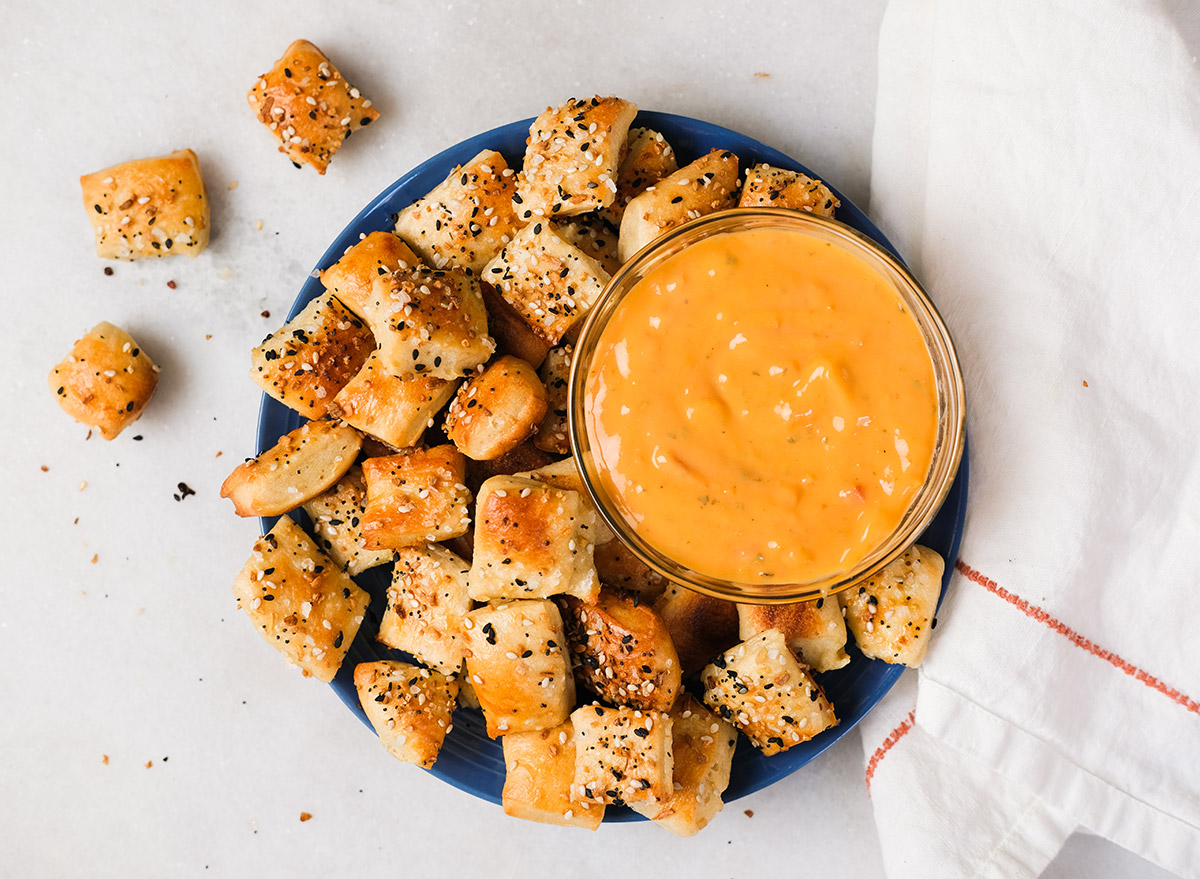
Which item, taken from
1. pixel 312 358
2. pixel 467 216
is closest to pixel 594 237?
pixel 467 216

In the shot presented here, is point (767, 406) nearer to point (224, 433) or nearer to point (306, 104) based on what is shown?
point (306, 104)

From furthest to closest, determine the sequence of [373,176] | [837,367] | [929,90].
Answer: [373,176] → [929,90] → [837,367]

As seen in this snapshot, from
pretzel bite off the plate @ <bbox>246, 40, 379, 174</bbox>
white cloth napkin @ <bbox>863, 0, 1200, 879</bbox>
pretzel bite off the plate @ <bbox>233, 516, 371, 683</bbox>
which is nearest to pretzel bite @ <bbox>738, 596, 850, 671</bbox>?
white cloth napkin @ <bbox>863, 0, 1200, 879</bbox>

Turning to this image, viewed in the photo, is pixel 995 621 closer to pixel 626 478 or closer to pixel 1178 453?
pixel 1178 453

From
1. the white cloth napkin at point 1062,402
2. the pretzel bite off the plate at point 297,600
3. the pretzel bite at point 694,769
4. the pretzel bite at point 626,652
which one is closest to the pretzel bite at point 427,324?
the pretzel bite off the plate at point 297,600

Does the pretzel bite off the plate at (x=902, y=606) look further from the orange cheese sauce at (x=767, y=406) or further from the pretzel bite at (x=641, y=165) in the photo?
the pretzel bite at (x=641, y=165)

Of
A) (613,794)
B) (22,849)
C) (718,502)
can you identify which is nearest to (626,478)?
(718,502)
